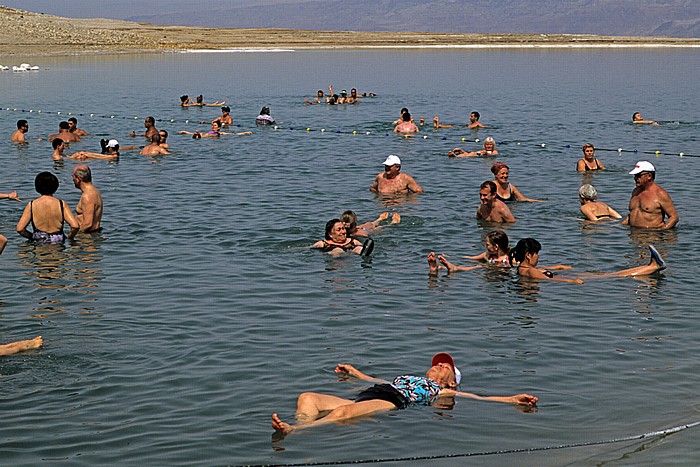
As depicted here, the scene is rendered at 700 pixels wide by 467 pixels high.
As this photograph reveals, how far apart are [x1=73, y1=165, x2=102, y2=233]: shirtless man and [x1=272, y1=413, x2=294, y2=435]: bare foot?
907cm

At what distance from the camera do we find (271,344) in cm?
1194

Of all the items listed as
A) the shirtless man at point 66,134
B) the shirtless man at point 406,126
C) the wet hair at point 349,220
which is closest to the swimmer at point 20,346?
the wet hair at point 349,220

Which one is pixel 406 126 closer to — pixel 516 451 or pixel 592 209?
pixel 592 209

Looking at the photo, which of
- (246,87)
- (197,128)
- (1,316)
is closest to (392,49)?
(246,87)

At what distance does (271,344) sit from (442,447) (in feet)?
11.3

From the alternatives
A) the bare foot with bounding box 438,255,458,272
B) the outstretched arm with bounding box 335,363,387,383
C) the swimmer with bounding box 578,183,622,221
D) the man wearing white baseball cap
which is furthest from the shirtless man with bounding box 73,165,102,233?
the swimmer with bounding box 578,183,622,221

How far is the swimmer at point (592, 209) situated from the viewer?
1895 centimetres

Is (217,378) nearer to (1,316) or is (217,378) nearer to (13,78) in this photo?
(1,316)

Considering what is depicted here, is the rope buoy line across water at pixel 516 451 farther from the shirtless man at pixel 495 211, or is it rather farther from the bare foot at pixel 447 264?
the shirtless man at pixel 495 211

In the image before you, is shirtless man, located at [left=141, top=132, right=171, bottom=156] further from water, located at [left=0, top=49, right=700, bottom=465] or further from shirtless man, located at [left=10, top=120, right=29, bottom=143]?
shirtless man, located at [left=10, top=120, right=29, bottom=143]

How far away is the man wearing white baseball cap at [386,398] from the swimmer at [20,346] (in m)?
3.44

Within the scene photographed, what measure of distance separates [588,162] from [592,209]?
5977 mm

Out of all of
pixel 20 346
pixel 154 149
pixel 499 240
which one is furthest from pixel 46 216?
pixel 154 149

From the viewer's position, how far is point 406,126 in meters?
33.2
